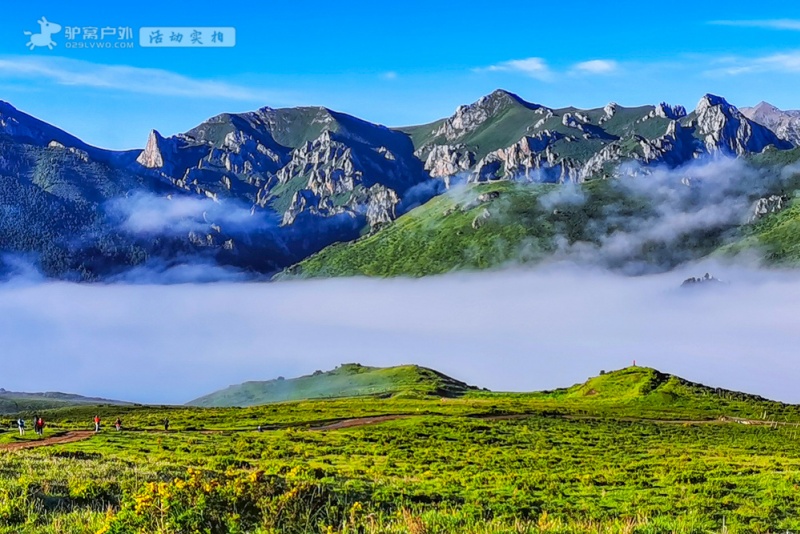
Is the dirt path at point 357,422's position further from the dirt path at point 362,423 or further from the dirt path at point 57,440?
the dirt path at point 57,440

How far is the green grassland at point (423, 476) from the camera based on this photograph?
14914mm

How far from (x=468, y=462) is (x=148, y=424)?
177 ft

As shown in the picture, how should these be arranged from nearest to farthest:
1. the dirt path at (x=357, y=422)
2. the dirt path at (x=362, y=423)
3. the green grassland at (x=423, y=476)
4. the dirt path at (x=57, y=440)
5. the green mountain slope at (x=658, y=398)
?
the green grassland at (x=423, y=476) < the dirt path at (x=57, y=440) < the dirt path at (x=362, y=423) < the dirt path at (x=357, y=422) < the green mountain slope at (x=658, y=398)

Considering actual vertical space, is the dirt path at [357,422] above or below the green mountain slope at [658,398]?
above

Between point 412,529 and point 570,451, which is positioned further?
A: point 570,451

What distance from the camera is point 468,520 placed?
1595 cm

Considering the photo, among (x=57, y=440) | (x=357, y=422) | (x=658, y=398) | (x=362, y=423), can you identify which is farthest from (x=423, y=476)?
(x=658, y=398)

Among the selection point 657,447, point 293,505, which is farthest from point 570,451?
point 293,505

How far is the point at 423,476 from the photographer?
129ft

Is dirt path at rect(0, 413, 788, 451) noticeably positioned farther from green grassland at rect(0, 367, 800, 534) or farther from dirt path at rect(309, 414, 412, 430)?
green grassland at rect(0, 367, 800, 534)

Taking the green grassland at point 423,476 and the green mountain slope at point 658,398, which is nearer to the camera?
the green grassland at point 423,476

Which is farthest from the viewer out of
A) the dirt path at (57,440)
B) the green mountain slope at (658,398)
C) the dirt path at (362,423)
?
the green mountain slope at (658,398)

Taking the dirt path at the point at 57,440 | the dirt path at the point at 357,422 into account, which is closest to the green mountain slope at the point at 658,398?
the dirt path at the point at 357,422

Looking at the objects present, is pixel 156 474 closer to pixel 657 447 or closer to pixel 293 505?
pixel 293 505
